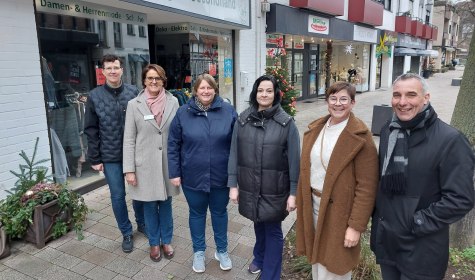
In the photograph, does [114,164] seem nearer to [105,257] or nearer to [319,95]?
[105,257]

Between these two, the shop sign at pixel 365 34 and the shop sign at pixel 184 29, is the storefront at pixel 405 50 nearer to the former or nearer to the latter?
the shop sign at pixel 365 34

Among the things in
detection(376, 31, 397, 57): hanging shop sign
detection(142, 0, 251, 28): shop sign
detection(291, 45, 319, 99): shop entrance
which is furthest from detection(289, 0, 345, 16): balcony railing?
detection(376, 31, 397, 57): hanging shop sign

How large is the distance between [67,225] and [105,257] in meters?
0.73

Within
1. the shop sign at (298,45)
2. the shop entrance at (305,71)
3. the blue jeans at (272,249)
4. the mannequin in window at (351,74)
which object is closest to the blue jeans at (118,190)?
the blue jeans at (272,249)

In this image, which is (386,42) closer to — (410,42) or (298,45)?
(410,42)

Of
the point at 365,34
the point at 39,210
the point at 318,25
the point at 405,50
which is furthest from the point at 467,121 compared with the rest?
the point at 405,50

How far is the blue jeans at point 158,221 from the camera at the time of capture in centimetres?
326

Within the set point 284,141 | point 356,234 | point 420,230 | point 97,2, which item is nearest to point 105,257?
point 284,141

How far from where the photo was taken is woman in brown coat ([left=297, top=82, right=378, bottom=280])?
2.08 m

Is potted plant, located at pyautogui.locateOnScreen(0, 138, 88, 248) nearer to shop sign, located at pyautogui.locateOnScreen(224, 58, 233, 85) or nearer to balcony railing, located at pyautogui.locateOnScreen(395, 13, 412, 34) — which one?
shop sign, located at pyautogui.locateOnScreen(224, 58, 233, 85)

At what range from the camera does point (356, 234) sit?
216 cm

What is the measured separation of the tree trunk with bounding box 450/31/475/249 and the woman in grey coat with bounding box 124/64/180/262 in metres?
2.64

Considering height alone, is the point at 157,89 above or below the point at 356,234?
above

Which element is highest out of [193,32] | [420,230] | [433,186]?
[193,32]
